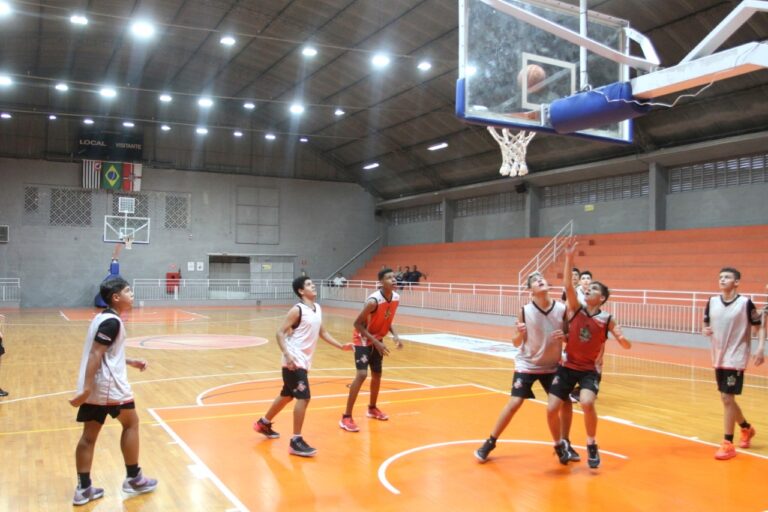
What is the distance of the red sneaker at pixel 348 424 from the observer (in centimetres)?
672

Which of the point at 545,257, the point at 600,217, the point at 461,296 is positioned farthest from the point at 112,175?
the point at 600,217

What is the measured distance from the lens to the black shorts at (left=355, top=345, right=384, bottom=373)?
23.1 feet

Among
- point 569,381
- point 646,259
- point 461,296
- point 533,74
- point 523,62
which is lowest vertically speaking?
point 569,381

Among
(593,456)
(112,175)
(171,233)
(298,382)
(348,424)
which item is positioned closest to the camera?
(593,456)

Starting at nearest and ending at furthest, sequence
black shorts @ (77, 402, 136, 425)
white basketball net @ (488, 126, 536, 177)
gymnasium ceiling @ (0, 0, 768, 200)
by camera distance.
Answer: black shorts @ (77, 402, 136, 425)
white basketball net @ (488, 126, 536, 177)
gymnasium ceiling @ (0, 0, 768, 200)

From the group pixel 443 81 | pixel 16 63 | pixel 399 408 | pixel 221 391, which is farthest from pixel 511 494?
pixel 16 63

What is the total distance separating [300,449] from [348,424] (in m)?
1.08

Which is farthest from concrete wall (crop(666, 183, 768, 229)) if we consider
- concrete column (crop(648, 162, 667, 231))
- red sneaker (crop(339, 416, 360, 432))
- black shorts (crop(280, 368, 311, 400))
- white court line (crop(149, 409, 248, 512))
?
white court line (crop(149, 409, 248, 512))

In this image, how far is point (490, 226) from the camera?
97.6 ft

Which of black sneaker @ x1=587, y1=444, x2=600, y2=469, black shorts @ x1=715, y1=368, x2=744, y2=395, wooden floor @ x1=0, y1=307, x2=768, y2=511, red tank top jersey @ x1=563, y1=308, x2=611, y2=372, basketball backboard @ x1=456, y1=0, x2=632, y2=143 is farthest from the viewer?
basketball backboard @ x1=456, y1=0, x2=632, y2=143

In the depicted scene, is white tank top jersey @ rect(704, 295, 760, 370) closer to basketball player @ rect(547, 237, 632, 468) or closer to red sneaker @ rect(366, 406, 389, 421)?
basketball player @ rect(547, 237, 632, 468)

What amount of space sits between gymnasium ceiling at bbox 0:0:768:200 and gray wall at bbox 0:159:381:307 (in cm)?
77

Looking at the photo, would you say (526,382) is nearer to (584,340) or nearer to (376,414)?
(584,340)

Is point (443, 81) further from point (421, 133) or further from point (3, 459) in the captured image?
point (3, 459)
